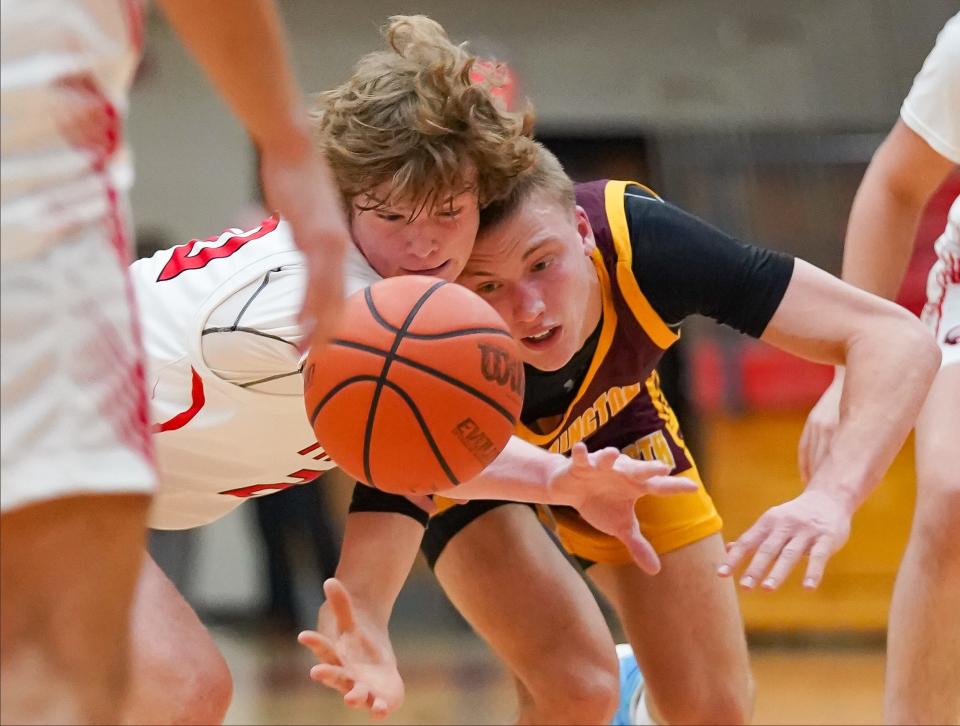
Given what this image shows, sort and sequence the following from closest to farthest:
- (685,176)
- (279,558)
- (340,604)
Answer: (340,604) → (279,558) → (685,176)

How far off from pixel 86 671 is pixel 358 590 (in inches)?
74.6

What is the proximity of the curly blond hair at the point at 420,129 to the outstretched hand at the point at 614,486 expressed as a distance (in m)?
0.65

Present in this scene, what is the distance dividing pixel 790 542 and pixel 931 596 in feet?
2.68

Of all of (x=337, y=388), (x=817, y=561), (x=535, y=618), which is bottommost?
(x=535, y=618)

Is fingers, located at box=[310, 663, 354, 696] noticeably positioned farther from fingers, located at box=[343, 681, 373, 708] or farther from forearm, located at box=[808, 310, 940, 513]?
forearm, located at box=[808, 310, 940, 513]

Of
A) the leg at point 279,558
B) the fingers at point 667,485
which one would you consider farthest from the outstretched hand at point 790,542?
the leg at point 279,558

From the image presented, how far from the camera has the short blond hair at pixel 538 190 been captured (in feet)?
10.0

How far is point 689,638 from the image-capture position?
12.0 ft

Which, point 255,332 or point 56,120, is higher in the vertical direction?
point 56,120

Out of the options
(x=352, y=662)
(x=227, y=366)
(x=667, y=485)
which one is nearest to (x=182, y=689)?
(x=352, y=662)

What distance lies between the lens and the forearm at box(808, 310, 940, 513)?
2801mm

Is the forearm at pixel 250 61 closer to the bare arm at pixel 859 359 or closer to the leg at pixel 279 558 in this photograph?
the bare arm at pixel 859 359

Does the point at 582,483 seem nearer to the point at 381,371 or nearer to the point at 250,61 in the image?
the point at 381,371

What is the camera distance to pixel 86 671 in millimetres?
1321
